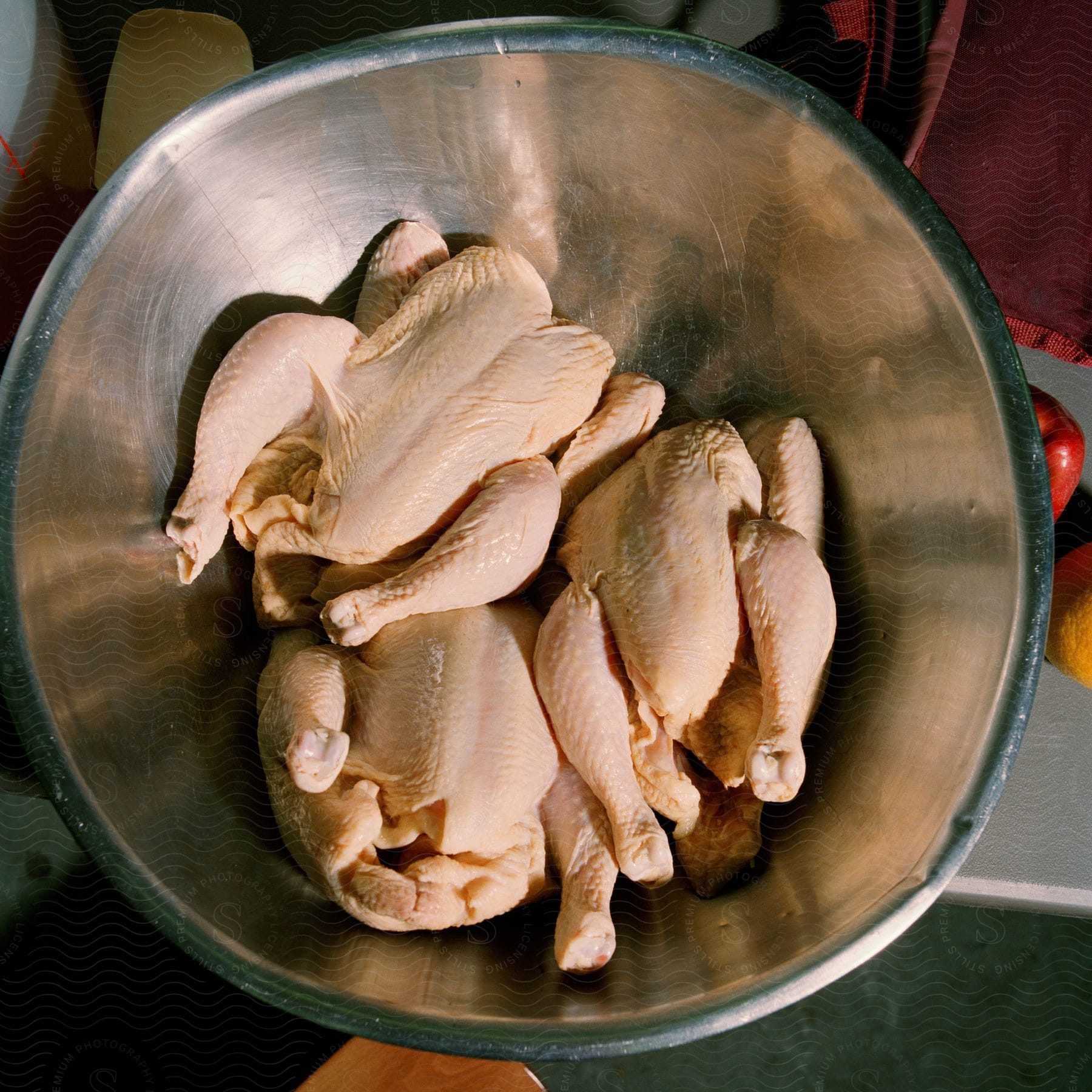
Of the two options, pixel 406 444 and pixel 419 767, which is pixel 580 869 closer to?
pixel 419 767

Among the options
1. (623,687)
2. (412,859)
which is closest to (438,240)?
(623,687)

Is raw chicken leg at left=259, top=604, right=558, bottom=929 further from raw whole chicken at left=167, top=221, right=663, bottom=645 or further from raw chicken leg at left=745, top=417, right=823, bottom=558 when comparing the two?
raw chicken leg at left=745, top=417, right=823, bottom=558

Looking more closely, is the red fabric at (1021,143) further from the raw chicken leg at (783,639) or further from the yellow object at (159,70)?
the yellow object at (159,70)

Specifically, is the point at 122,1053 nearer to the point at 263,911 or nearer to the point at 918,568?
the point at 263,911

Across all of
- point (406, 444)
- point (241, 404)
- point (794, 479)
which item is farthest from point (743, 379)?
point (241, 404)

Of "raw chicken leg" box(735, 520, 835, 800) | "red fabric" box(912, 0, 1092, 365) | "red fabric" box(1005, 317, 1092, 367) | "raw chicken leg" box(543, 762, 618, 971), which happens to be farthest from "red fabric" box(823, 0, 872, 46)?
"raw chicken leg" box(543, 762, 618, 971)

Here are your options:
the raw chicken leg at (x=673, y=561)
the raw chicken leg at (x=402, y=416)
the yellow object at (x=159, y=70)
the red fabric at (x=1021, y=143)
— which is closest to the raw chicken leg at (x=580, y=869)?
the raw chicken leg at (x=673, y=561)
